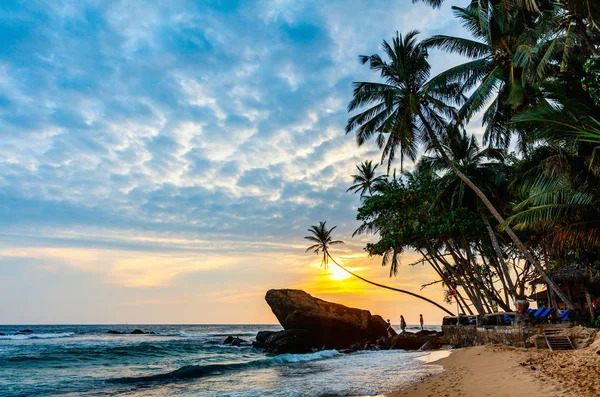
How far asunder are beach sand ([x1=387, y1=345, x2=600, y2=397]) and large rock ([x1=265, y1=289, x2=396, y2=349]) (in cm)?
2084

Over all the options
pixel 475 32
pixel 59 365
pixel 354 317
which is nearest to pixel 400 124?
pixel 475 32

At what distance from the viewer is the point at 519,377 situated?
29.2 ft

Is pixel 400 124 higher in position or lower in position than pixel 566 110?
higher

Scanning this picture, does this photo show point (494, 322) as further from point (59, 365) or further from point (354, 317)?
point (59, 365)

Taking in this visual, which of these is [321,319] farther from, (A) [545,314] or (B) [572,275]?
(A) [545,314]

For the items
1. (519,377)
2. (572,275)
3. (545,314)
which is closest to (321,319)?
(572,275)

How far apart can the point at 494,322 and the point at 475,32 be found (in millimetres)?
13672

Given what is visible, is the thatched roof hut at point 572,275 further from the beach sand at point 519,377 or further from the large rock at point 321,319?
the large rock at point 321,319

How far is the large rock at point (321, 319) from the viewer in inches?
1302

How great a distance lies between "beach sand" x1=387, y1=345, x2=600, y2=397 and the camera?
746 centimetres

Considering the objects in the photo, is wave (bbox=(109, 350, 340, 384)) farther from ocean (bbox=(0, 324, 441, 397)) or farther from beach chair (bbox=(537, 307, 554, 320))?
beach chair (bbox=(537, 307, 554, 320))

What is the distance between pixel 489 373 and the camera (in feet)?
33.7

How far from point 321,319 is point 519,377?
2505 cm

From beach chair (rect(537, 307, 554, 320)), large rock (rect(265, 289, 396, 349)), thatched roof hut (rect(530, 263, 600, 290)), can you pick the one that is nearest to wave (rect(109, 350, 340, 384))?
large rock (rect(265, 289, 396, 349))
